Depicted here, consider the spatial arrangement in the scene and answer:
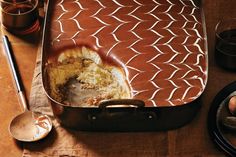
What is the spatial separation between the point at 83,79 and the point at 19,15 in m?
0.24

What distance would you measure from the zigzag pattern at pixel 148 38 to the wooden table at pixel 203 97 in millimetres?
86

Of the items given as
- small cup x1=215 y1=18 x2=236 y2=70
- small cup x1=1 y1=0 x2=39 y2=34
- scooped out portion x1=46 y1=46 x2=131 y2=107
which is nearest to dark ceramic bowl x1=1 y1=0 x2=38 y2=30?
small cup x1=1 y1=0 x2=39 y2=34

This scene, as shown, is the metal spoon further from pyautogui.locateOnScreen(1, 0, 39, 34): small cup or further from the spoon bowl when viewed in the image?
pyautogui.locateOnScreen(1, 0, 39, 34): small cup

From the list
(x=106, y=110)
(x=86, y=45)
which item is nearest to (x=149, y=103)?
(x=106, y=110)

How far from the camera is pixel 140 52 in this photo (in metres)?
1.07

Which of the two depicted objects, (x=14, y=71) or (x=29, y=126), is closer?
(x=29, y=126)

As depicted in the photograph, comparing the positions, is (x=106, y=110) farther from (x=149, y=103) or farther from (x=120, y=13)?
(x=120, y=13)

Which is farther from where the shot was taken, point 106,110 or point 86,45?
point 86,45

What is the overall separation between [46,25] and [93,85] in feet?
0.52

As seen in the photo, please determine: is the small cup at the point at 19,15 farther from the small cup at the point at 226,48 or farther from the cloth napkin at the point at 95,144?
the small cup at the point at 226,48

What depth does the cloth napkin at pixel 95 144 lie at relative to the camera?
3.28 feet

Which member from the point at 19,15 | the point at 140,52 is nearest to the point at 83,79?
the point at 140,52

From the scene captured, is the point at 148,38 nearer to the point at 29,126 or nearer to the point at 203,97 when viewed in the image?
the point at 203,97

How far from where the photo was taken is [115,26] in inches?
43.8
